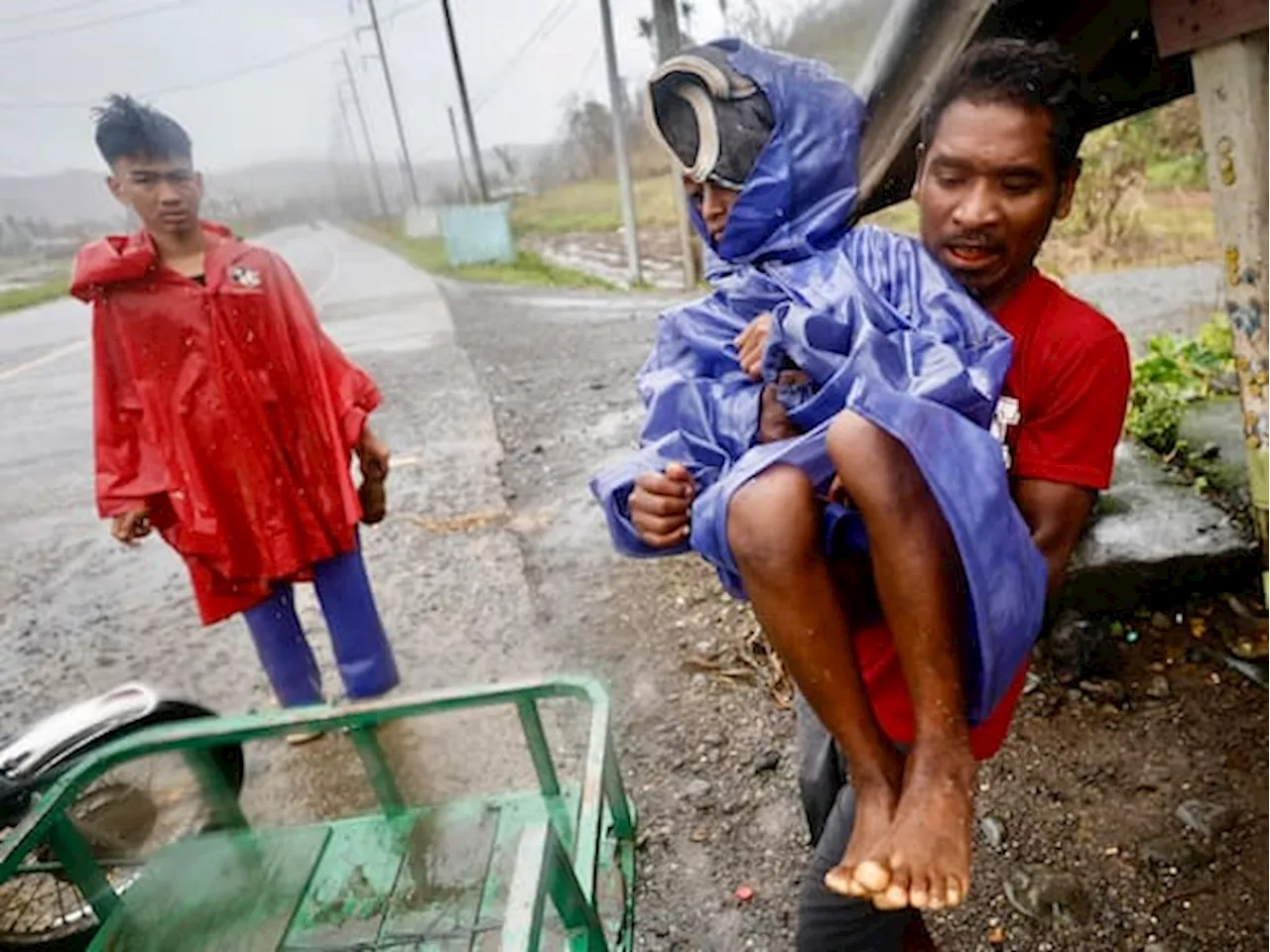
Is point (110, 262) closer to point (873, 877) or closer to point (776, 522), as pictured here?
point (776, 522)

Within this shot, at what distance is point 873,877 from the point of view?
3.17 ft

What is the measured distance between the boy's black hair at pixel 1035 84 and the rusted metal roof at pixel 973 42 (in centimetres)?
61

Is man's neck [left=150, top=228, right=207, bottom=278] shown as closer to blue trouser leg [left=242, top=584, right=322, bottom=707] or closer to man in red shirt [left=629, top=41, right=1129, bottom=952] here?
blue trouser leg [left=242, top=584, right=322, bottom=707]

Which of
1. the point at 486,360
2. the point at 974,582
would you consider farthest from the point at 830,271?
the point at 486,360

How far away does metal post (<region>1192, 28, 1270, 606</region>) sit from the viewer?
6.29 ft

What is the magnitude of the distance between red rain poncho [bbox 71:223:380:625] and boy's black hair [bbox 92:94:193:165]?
0.22m

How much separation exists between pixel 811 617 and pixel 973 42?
1.72m

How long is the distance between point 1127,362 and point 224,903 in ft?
6.67

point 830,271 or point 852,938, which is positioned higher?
point 830,271

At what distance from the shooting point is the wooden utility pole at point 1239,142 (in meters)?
1.89

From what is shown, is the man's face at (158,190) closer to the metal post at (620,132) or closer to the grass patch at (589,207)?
the metal post at (620,132)

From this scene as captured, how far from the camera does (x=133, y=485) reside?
2.34 meters

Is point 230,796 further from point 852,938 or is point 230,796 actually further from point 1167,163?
point 1167,163

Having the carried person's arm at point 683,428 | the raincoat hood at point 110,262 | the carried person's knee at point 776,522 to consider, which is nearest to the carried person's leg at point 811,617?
the carried person's knee at point 776,522
